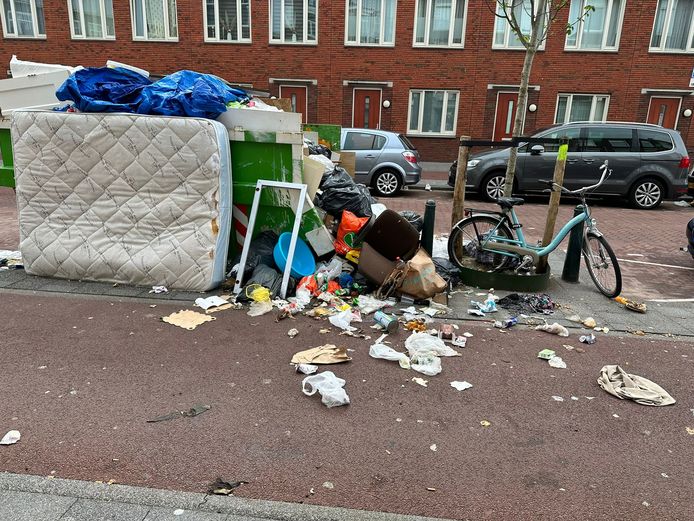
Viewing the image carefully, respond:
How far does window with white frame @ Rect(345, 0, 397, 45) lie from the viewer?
18078mm

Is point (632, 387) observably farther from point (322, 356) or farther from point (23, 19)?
point (23, 19)

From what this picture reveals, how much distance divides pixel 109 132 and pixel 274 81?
14.6 metres

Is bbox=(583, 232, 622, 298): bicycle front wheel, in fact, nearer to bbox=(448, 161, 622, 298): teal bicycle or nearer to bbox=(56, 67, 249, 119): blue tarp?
bbox=(448, 161, 622, 298): teal bicycle

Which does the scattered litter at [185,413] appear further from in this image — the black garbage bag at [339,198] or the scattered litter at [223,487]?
the black garbage bag at [339,198]

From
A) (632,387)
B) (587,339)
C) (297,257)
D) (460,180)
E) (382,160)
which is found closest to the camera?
(632,387)

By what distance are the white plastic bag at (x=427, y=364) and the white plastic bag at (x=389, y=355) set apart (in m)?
0.06

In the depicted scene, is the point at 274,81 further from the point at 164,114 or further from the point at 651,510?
the point at 651,510

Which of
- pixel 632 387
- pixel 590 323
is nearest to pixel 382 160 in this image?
pixel 590 323

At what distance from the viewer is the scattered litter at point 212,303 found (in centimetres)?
479

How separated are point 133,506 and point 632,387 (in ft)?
10.6

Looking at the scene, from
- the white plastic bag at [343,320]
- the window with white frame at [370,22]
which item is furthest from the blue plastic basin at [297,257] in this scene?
the window with white frame at [370,22]

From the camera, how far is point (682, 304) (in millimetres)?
5465

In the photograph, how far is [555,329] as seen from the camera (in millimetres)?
4504

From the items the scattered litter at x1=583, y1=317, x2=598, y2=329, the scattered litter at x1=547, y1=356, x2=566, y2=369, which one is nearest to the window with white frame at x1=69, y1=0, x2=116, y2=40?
the scattered litter at x1=583, y1=317, x2=598, y2=329
